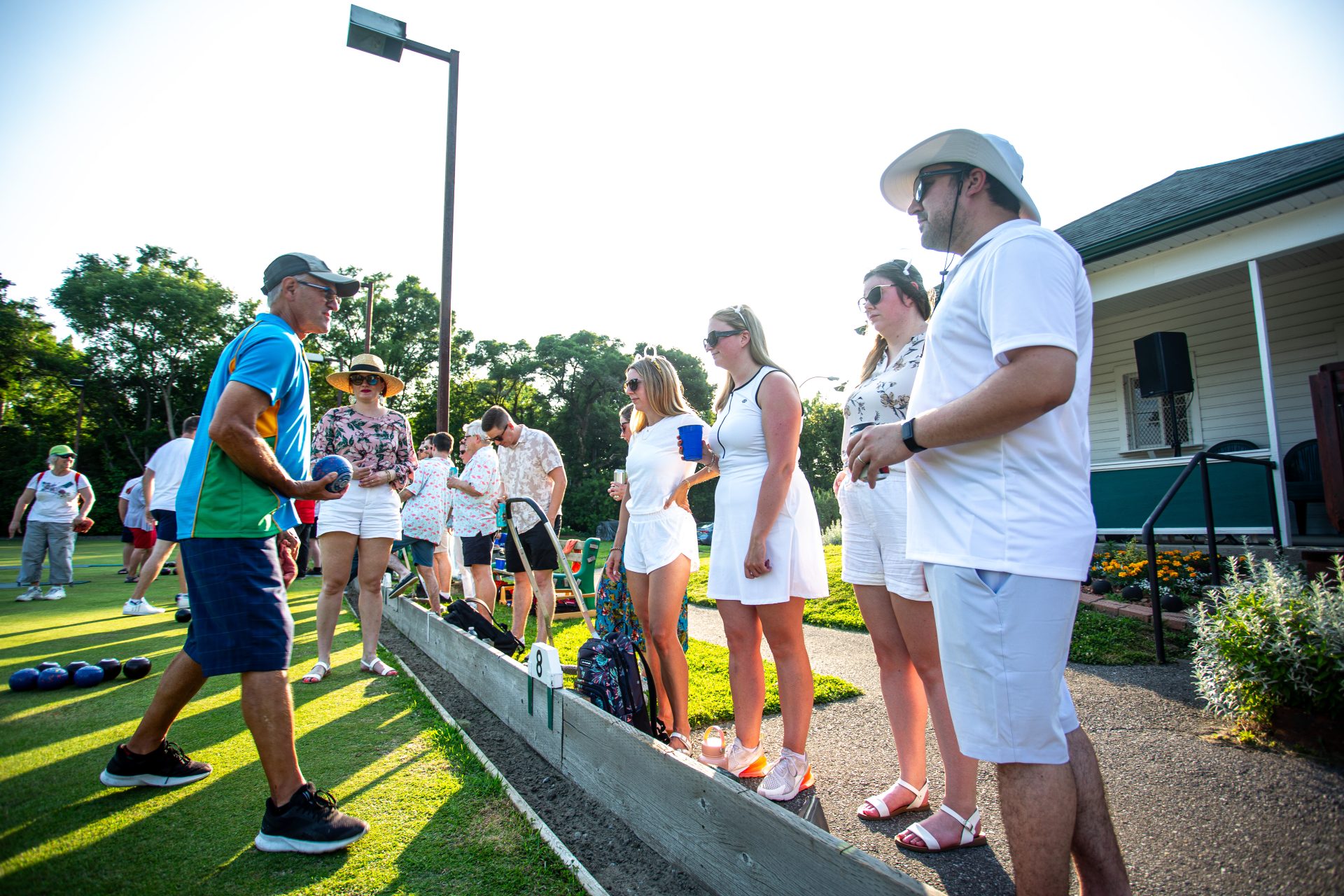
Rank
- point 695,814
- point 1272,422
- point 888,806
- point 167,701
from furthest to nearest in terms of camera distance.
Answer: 1. point 1272,422
2. point 167,701
3. point 888,806
4. point 695,814

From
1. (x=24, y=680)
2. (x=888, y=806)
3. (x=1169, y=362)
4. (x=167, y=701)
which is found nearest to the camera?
(x=888, y=806)

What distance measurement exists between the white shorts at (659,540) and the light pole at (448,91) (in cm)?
668

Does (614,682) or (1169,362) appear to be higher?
(1169,362)

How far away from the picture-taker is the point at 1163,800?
288cm

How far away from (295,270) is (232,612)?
60.1 inches

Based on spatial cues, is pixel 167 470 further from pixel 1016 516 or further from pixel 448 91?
pixel 1016 516

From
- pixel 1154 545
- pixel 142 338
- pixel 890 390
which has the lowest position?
pixel 1154 545

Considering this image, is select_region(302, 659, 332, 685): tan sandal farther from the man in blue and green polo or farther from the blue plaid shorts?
the blue plaid shorts

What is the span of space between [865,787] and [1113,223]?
35.1 ft

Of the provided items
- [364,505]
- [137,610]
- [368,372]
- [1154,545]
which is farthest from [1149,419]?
[137,610]

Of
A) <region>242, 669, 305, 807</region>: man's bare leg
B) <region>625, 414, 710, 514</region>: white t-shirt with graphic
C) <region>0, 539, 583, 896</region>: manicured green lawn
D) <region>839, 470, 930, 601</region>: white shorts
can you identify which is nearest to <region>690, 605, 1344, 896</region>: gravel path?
<region>839, 470, 930, 601</region>: white shorts

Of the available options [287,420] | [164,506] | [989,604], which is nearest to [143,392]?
[164,506]

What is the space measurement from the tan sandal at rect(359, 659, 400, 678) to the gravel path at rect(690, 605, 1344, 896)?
3.02 m

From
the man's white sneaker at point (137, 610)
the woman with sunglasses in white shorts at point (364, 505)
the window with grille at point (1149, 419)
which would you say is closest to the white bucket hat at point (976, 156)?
the woman with sunglasses in white shorts at point (364, 505)
